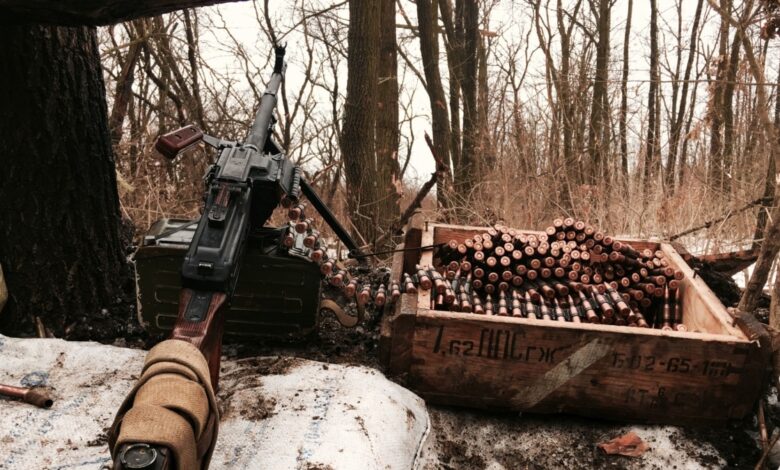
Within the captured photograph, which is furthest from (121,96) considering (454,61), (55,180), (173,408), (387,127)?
(173,408)

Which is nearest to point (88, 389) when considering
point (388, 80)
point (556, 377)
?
point (556, 377)

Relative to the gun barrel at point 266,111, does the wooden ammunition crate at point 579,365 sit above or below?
below

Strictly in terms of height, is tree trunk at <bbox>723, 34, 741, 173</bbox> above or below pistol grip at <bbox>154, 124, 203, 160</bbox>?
above

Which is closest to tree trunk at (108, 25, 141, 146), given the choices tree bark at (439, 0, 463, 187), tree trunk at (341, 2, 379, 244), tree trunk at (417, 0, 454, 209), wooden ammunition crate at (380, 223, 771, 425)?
tree trunk at (341, 2, 379, 244)

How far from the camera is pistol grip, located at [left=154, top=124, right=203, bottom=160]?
9.23ft

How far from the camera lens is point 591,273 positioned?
3771 millimetres

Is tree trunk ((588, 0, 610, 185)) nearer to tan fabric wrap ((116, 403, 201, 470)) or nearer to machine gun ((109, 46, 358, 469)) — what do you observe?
machine gun ((109, 46, 358, 469))

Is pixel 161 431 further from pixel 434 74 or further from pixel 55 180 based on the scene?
pixel 434 74

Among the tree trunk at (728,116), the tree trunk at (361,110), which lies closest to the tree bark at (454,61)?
the tree trunk at (728,116)

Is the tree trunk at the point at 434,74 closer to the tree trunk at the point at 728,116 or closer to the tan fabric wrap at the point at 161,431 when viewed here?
the tree trunk at the point at 728,116

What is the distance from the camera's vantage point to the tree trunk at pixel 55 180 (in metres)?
3.17

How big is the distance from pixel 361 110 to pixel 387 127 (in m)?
0.96

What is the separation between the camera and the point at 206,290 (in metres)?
2.40

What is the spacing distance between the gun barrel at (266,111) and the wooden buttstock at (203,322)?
946mm
